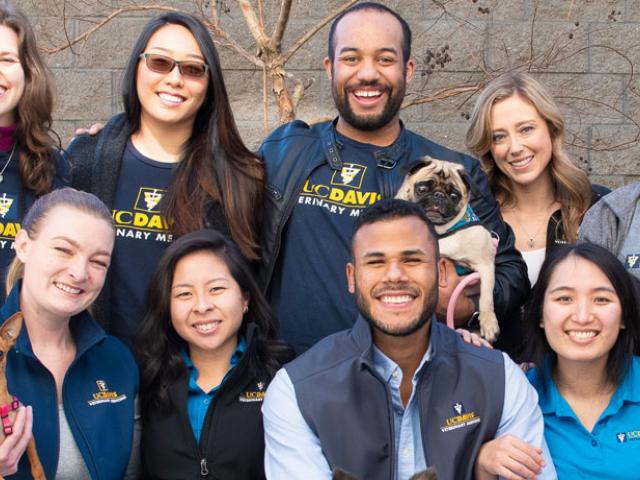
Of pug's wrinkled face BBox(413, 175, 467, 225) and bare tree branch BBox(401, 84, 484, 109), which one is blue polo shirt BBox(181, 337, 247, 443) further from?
bare tree branch BBox(401, 84, 484, 109)

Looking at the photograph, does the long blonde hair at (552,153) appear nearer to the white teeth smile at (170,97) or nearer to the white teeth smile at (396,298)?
the white teeth smile at (396,298)

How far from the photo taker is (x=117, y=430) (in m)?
3.91

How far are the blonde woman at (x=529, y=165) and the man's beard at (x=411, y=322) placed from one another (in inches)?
50.7

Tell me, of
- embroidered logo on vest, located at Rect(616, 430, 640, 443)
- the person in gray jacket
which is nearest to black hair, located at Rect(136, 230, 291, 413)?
embroidered logo on vest, located at Rect(616, 430, 640, 443)

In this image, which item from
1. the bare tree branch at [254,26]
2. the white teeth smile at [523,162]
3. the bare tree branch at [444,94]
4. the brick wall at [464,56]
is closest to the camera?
the white teeth smile at [523,162]

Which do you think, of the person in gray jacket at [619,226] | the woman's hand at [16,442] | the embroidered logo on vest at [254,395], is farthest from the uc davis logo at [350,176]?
the woman's hand at [16,442]

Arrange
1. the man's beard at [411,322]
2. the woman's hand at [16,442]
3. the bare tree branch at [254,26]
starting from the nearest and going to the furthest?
the woman's hand at [16,442]
the man's beard at [411,322]
the bare tree branch at [254,26]

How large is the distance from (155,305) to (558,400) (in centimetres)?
183

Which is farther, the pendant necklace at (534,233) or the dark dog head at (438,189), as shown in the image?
the pendant necklace at (534,233)

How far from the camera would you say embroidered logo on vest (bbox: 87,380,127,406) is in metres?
3.88

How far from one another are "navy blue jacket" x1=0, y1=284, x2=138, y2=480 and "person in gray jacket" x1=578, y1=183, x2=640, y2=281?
2285 mm

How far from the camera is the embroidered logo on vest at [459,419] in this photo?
12.1 feet

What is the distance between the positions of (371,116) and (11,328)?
1.94 m

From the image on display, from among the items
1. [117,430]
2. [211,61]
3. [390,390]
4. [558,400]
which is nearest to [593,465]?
[558,400]
